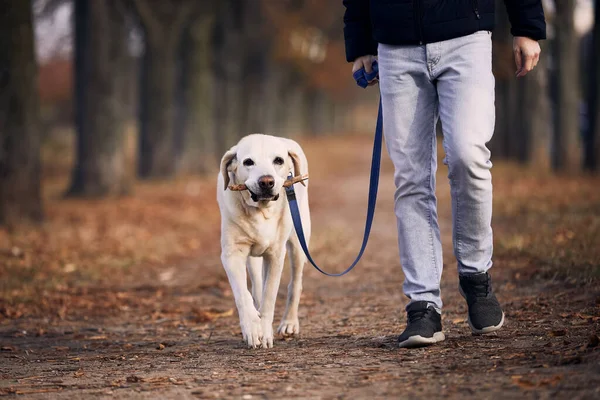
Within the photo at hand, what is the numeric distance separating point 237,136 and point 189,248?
A: 1632 centimetres

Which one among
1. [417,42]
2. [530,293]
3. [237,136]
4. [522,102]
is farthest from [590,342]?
[237,136]

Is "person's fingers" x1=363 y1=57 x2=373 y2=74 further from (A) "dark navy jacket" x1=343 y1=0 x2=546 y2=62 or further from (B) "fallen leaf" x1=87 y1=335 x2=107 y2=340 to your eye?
(B) "fallen leaf" x1=87 y1=335 x2=107 y2=340

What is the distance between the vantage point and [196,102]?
931 inches

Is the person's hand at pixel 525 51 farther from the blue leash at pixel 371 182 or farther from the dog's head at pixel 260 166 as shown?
the dog's head at pixel 260 166

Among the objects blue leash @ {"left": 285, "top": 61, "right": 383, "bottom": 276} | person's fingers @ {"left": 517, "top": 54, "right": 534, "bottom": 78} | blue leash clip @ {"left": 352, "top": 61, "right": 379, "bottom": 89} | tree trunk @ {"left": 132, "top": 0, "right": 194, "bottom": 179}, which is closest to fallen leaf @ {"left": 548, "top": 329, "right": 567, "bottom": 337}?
blue leash @ {"left": 285, "top": 61, "right": 383, "bottom": 276}

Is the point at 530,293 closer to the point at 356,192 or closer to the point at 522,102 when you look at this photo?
the point at 356,192

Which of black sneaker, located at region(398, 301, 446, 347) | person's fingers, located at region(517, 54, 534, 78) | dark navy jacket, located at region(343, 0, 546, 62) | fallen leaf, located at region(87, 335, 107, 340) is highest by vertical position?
dark navy jacket, located at region(343, 0, 546, 62)

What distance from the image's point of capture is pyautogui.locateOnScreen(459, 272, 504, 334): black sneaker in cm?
462

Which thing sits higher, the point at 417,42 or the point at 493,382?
the point at 417,42

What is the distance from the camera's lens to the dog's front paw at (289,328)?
18.0 feet

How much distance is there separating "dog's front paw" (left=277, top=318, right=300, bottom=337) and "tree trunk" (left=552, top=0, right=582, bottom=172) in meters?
14.1

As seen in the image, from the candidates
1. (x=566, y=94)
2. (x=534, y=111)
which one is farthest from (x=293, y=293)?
(x=534, y=111)

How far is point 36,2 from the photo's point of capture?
61.1 feet

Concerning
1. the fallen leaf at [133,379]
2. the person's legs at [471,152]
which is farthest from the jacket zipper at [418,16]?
the fallen leaf at [133,379]
